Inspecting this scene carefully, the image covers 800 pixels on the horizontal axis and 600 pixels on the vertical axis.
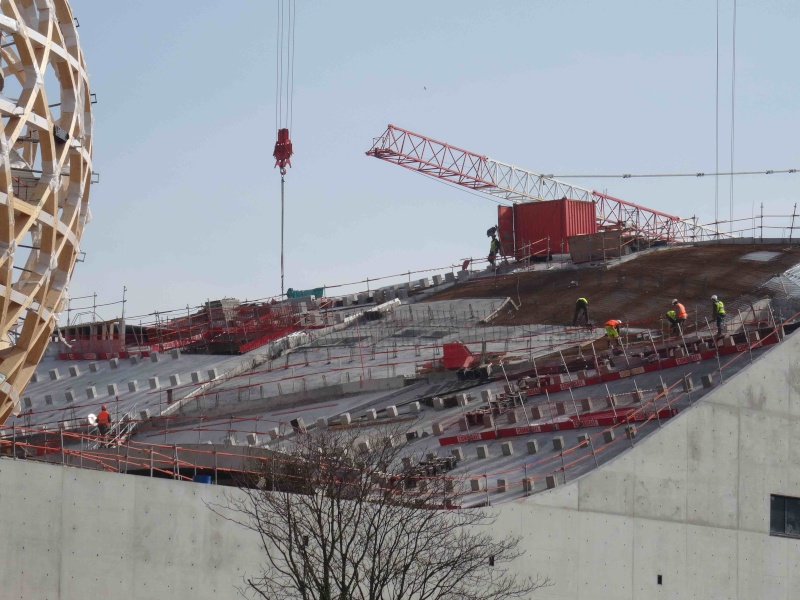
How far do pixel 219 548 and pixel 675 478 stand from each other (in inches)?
526

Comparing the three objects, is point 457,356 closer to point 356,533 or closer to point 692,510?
point 692,510

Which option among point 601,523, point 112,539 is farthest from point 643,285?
point 112,539

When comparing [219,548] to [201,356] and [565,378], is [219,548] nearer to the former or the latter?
[565,378]

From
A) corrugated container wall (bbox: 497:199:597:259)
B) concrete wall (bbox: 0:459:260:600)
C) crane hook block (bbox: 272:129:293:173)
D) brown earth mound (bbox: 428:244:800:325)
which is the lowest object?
concrete wall (bbox: 0:459:260:600)

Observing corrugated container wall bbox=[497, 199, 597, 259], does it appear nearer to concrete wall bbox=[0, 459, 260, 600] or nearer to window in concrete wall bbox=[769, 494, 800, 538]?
window in concrete wall bbox=[769, 494, 800, 538]

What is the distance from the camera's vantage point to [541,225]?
8031 cm

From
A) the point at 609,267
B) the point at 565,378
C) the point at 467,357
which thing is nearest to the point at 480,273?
the point at 609,267

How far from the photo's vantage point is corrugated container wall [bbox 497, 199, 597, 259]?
7919cm

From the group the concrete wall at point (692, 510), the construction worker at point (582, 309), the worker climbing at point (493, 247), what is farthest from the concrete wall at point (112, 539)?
the worker climbing at point (493, 247)

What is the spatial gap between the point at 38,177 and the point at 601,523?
614 inches

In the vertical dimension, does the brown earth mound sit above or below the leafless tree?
above

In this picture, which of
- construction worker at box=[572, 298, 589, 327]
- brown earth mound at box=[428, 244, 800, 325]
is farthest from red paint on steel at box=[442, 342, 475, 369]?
brown earth mound at box=[428, 244, 800, 325]

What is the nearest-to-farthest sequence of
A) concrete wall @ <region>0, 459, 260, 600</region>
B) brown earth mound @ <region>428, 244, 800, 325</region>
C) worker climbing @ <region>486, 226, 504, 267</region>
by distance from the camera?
concrete wall @ <region>0, 459, 260, 600</region> → brown earth mound @ <region>428, 244, 800, 325</region> → worker climbing @ <region>486, 226, 504, 267</region>

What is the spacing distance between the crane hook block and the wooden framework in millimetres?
52468
